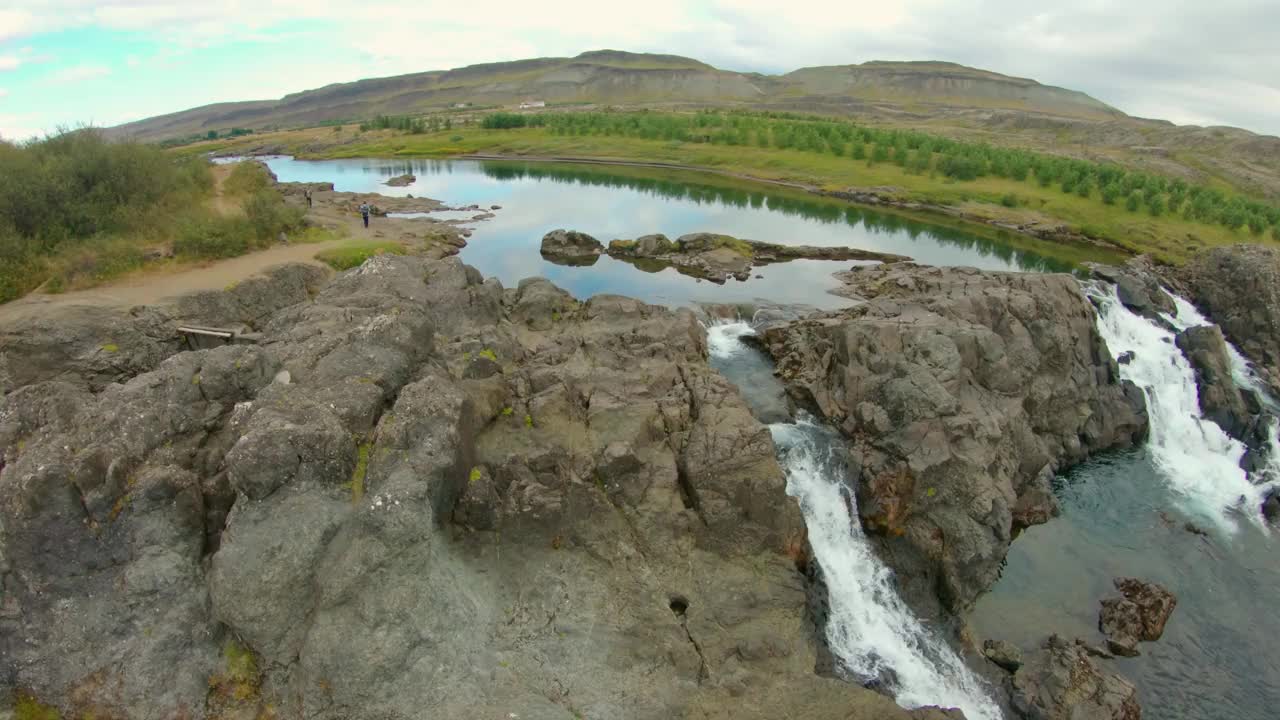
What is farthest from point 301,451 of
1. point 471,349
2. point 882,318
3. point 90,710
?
point 882,318

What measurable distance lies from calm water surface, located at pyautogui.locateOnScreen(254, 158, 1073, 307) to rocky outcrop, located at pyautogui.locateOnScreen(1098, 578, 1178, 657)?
28562 millimetres

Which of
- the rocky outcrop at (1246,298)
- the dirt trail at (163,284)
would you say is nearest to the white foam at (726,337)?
the dirt trail at (163,284)

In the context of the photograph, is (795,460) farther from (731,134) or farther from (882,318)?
(731,134)

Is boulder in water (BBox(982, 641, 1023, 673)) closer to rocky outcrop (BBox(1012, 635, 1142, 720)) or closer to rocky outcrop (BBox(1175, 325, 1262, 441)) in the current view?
rocky outcrop (BBox(1012, 635, 1142, 720))

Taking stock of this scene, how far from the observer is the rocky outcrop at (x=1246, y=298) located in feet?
147

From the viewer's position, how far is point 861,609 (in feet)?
75.4

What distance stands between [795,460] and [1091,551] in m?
13.1

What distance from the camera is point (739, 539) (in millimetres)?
21672

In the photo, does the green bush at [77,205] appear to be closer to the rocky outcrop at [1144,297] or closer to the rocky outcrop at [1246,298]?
the rocky outcrop at [1144,297]

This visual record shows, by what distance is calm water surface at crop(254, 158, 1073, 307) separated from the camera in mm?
54531

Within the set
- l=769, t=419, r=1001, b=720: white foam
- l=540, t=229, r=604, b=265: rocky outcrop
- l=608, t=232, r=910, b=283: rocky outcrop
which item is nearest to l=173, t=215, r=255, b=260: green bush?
l=540, t=229, r=604, b=265: rocky outcrop

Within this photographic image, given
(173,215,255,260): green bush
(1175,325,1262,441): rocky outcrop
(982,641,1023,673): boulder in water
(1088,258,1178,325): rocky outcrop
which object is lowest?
(982,641,1023,673): boulder in water

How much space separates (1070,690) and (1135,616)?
5.66m

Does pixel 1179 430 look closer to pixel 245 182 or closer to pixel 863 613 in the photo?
pixel 863 613
